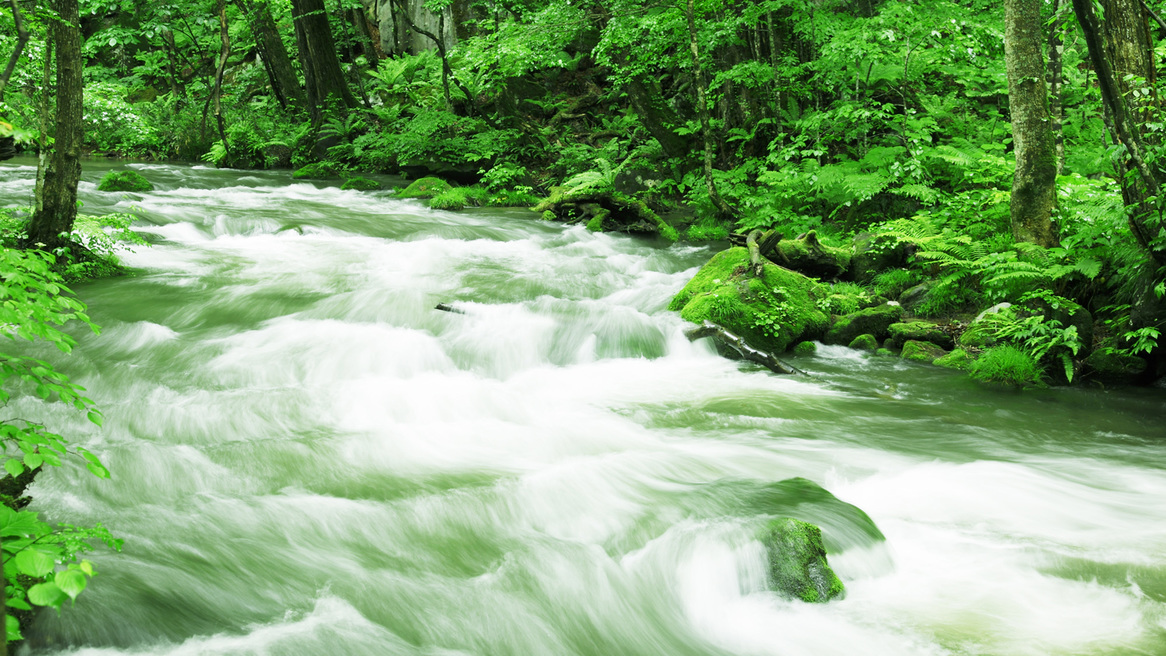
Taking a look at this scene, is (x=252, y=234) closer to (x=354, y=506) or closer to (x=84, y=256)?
(x=84, y=256)

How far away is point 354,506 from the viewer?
409 centimetres

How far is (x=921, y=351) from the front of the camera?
673cm

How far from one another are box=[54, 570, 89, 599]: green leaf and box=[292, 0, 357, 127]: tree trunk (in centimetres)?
1872

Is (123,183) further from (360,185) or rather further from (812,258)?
(812,258)

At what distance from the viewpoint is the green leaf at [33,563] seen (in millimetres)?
1658

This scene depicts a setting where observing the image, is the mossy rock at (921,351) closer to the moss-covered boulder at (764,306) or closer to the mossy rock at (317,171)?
the moss-covered boulder at (764,306)

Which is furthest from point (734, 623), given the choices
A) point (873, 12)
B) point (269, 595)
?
point (873, 12)

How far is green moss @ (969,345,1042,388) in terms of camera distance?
5953 millimetres

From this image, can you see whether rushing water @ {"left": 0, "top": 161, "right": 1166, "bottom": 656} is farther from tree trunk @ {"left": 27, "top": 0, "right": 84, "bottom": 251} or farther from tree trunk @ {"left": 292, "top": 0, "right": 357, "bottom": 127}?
tree trunk @ {"left": 292, "top": 0, "right": 357, "bottom": 127}

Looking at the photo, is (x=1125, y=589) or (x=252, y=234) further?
(x=252, y=234)

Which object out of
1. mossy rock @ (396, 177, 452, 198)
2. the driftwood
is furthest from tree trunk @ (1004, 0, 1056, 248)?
mossy rock @ (396, 177, 452, 198)

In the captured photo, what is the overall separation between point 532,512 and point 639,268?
6.20 meters

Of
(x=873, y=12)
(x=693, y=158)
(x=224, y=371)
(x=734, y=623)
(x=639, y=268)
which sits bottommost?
(x=734, y=623)

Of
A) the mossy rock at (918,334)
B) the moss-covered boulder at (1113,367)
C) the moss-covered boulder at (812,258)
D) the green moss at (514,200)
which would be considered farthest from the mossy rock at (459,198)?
the moss-covered boulder at (1113,367)
